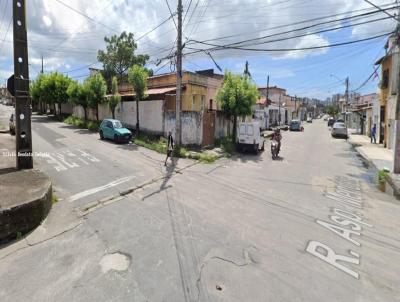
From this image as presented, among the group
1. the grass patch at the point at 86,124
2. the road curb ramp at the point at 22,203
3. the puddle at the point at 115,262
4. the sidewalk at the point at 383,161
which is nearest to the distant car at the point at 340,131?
the sidewalk at the point at 383,161

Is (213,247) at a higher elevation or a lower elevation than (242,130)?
lower

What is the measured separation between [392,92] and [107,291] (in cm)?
2399

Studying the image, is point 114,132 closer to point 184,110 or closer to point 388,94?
point 184,110

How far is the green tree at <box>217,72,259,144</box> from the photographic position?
19844 mm

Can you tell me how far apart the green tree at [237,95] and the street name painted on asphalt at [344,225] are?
9.81 meters

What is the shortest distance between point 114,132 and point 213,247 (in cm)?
1567

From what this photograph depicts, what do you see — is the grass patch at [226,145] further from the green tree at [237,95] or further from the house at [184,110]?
the green tree at [237,95]

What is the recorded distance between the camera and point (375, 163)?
1620 centimetres

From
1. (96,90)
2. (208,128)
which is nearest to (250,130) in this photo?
(208,128)

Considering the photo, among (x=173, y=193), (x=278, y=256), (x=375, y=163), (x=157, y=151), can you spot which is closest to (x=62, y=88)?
(x=157, y=151)

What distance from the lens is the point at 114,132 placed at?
19.6 metres

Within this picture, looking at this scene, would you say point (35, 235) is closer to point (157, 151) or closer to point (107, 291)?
point (107, 291)

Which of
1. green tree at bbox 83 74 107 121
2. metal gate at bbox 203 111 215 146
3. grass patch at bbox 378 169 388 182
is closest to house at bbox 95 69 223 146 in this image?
metal gate at bbox 203 111 215 146

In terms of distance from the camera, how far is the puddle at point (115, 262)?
188 inches
